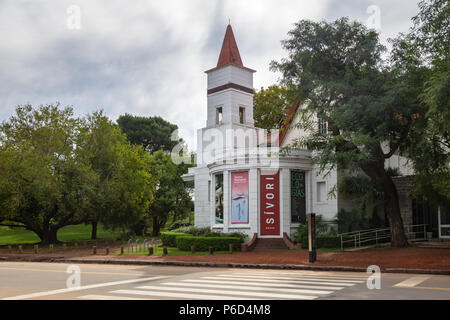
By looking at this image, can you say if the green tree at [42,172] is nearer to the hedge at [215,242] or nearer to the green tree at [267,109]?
the hedge at [215,242]

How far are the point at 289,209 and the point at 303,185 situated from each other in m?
2.05

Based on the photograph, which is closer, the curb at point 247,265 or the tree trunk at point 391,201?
the curb at point 247,265

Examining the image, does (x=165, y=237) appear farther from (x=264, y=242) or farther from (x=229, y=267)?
(x=229, y=267)

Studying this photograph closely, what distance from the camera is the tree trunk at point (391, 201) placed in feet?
81.7

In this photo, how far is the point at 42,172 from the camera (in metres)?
35.4

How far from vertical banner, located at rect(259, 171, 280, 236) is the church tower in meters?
8.78

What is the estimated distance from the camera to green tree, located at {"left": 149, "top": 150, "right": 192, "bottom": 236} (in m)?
52.3

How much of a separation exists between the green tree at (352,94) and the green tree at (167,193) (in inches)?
1172

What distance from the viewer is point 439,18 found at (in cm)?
1866

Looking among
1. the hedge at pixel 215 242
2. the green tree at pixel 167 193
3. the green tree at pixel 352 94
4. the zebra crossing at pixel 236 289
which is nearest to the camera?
the zebra crossing at pixel 236 289

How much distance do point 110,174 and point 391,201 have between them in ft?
80.4
